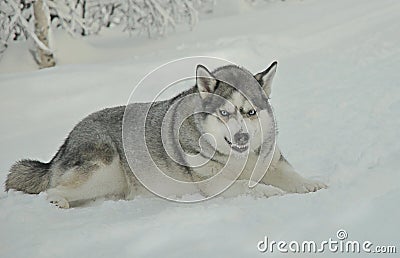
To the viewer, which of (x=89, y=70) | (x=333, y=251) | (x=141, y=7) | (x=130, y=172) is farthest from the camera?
(x=141, y=7)

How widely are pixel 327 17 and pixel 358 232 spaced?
10.2 meters

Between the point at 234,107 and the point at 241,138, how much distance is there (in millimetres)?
213

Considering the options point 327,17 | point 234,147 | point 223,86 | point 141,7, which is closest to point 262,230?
point 234,147

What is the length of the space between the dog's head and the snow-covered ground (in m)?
0.42

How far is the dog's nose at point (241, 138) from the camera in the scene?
375cm

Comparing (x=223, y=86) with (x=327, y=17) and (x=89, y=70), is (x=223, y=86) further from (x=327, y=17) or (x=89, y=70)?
(x=327, y=17)

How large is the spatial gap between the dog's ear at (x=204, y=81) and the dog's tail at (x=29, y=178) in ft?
4.19

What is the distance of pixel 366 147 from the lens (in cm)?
459

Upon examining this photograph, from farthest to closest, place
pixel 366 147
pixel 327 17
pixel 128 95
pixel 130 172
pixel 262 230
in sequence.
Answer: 1. pixel 327 17
2. pixel 128 95
3. pixel 366 147
4. pixel 130 172
5. pixel 262 230

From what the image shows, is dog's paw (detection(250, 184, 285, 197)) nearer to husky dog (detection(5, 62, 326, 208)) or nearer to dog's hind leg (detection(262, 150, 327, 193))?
husky dog (detection(5, 62, 326, 208))

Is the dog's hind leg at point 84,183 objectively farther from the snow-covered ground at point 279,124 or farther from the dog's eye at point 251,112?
the dog's eye at point 251,112

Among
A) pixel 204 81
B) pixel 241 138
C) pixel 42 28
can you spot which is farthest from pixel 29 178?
pixel 42 28

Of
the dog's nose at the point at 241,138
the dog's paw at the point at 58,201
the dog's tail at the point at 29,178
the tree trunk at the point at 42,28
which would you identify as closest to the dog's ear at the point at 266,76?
the dog's nose at the point at 241,138

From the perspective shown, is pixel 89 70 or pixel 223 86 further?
pixel 89 70
